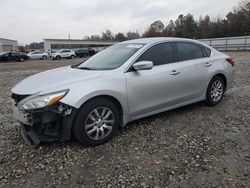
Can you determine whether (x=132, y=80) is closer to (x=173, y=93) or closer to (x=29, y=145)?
(x=173, y=93)

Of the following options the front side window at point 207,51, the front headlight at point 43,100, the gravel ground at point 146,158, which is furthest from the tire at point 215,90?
the front headlight at point 43,100

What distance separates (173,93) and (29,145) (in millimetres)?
2442

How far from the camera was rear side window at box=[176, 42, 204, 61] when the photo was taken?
398cm

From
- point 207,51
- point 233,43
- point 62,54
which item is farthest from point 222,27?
point 207,51

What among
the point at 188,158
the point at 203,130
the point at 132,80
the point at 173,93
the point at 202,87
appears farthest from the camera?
the point at 202,87

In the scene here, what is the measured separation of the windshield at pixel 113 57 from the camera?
11.3 feet

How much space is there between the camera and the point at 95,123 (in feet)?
9.78

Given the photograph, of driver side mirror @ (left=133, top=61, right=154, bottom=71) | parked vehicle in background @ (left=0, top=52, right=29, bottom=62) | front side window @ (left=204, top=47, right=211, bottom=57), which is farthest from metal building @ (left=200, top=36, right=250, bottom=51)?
driver side mirror @ (left=133, top=61, right=154, bottom=71)

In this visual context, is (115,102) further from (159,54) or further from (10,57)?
(10,57)

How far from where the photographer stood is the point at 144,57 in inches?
137

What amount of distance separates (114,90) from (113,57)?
0.89 m

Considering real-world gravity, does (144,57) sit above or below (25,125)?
above

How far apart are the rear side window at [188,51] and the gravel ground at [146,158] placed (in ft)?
3.89

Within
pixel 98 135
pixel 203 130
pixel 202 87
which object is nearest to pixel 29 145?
pixel 98 135
